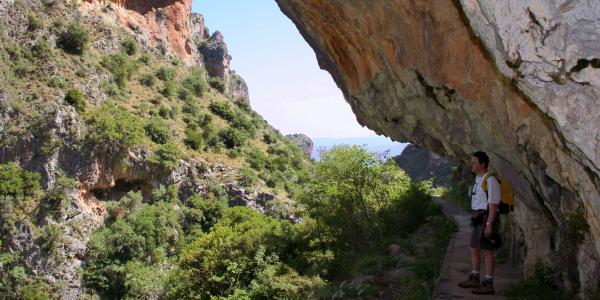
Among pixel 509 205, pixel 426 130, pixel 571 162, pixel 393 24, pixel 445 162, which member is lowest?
pixel 509 205

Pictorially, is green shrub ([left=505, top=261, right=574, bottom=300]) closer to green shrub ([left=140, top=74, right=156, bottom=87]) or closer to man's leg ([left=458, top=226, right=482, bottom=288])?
man's leg ([left=458, top=226, right=482, bottom=288])

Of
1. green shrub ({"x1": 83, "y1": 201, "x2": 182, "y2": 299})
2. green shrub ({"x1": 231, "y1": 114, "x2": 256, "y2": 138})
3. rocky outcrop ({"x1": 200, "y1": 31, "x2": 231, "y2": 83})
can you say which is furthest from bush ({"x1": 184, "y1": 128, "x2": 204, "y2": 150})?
rocky outcrop ({"x1": 200, "y1": 31, "x2": 231, "y2": 83})

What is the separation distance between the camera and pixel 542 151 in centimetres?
633

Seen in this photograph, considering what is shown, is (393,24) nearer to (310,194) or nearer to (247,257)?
(310,194)

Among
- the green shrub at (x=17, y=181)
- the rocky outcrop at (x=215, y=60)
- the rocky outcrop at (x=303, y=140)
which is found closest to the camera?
the green shrub at (x=17, y=181)

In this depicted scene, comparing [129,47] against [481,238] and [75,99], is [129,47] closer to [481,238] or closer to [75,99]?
[75,99]

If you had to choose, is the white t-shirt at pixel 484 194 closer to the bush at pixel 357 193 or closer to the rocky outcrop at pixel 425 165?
the bush at pixel 357 193

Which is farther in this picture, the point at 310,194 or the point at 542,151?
the point at 310,194

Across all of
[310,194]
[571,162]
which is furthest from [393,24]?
[310,194]

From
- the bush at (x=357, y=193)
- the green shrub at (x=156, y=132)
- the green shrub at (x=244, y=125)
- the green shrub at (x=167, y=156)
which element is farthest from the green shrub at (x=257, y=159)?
the bush at (x=357, y=193)

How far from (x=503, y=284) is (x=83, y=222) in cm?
3402

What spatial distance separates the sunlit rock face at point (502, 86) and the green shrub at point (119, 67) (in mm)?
37831

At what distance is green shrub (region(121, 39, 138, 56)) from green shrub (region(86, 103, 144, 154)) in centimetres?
1211

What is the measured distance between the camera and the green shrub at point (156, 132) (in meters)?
44.1
